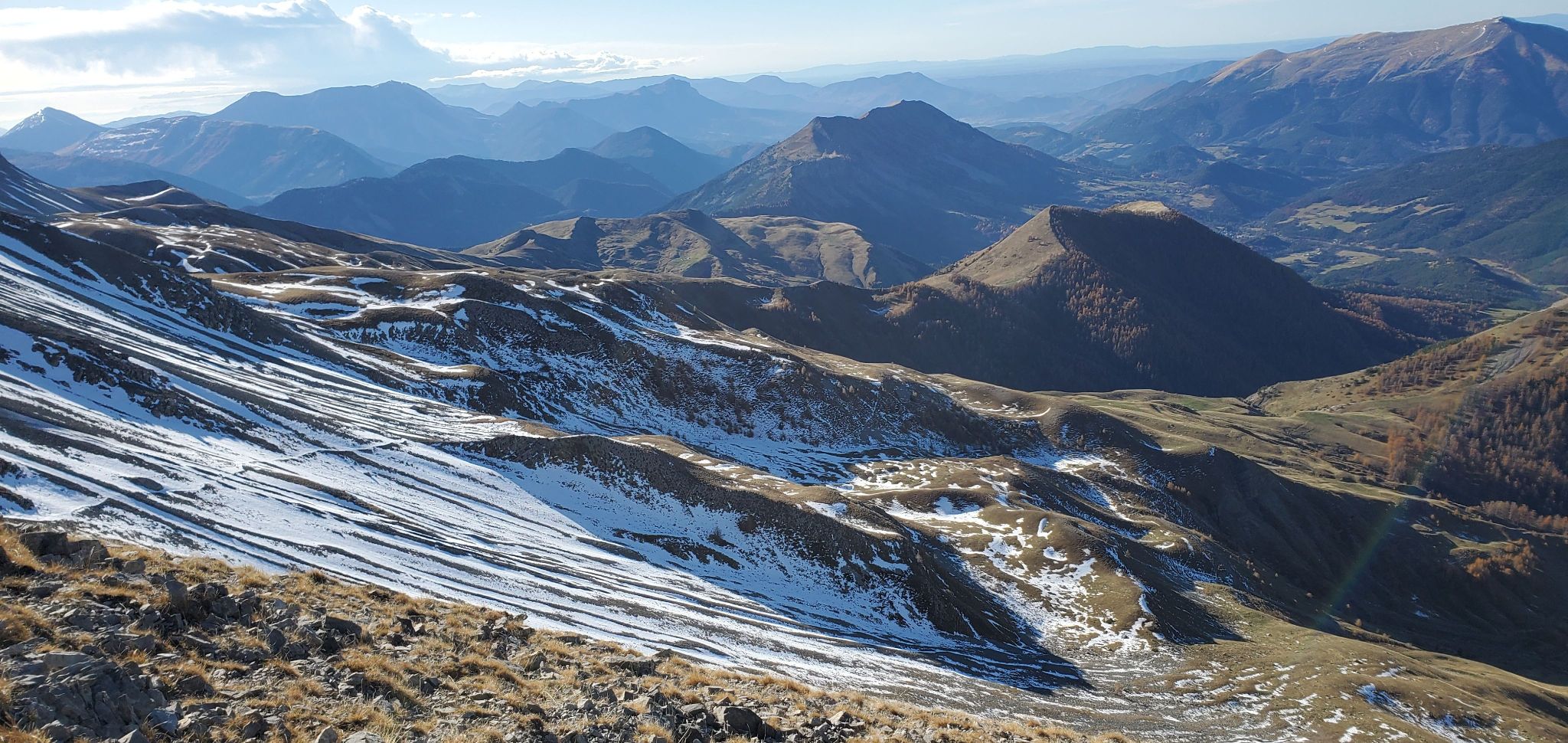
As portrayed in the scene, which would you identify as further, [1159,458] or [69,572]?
[1159,458]

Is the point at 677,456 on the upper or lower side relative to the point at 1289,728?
Answer: upper

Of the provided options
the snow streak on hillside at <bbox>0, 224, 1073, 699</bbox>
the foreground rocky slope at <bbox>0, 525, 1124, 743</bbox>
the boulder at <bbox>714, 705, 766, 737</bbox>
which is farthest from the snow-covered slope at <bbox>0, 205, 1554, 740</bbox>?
the boulder at <bbox>714, 705, 766, 737</bbox>

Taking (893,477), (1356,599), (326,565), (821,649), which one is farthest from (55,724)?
(1356,599)

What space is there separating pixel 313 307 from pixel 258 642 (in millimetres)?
116850

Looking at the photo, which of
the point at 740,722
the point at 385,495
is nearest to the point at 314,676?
the point at 740,722

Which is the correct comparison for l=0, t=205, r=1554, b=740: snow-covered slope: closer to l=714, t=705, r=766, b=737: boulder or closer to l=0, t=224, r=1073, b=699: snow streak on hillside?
l=0, t=224, r=1073, b=699: snow streak on hillside

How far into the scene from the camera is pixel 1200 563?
331 ft

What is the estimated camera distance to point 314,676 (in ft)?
74.3

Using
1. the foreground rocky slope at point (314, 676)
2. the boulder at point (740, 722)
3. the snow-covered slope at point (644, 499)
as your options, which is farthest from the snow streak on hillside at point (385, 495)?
the boulder at point (740, 722)

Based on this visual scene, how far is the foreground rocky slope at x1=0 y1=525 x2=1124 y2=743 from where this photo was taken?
1747 centimetres

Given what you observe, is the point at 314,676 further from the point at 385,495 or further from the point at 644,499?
the point at 644,499

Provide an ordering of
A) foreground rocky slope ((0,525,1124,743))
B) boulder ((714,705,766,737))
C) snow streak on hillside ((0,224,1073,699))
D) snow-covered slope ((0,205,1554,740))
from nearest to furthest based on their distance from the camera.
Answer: foreground rocky slope ((0,525,1124,743)) < boulder ((714,705,766,737)) < snow streak on hillside ((0,224,1073,699)) < snow-covered slope ((0,205,1554,740))

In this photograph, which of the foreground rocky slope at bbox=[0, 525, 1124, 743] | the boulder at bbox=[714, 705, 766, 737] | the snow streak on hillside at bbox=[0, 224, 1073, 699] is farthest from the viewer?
the snow streak on hillside at bbox=[0, 224, 1073, 699]

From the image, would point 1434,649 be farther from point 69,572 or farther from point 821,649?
point 69,572
